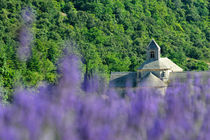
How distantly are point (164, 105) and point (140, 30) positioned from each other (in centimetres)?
9553

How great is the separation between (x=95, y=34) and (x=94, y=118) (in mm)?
81726

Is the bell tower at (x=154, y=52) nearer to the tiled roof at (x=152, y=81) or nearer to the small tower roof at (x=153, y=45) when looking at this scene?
the small tower roof at (x=153, y=45)

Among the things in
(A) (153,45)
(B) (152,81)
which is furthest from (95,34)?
(B) (152,81)

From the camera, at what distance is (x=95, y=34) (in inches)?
3423

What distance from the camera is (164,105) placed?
661 cm

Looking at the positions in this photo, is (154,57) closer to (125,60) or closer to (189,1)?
(125,60)

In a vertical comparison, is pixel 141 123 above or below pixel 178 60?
above

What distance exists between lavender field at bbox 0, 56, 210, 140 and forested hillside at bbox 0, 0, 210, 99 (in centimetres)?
3138

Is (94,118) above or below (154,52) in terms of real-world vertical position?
above

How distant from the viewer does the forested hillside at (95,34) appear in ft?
184

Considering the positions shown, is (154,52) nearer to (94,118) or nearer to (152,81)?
(152,81)

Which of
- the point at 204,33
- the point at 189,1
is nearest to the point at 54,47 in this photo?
the point at 204,33

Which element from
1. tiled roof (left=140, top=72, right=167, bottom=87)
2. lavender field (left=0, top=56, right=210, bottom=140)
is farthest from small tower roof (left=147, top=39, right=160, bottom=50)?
lavender field (left=0, top=56, right=210, bottom=140)

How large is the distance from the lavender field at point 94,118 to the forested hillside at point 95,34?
103 ft
